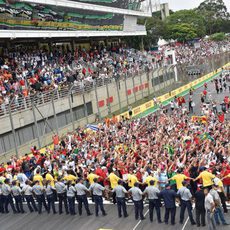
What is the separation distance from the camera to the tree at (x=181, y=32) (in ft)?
314

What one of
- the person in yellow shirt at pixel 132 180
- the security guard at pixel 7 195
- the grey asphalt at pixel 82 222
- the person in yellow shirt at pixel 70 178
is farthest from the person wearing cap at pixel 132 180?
the security guard at pixel 7 195

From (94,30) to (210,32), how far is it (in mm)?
88936

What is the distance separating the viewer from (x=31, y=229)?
14344mm

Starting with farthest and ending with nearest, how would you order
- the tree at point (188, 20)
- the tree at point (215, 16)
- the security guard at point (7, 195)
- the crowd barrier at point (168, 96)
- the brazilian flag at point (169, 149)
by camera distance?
the tree at point (215, 16), the tree at point (188, 20), the crowd barrier at point (168, 96), the brazilian flag at point (169, 149), the security guard at point (7, 195)

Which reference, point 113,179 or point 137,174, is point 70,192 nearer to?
point 113,179

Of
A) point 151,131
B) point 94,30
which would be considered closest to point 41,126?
point 151,131

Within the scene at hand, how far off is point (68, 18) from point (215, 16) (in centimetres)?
10396

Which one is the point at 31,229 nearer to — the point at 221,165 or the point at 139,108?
the point at 221,165

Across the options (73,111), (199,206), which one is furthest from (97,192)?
(73,111)

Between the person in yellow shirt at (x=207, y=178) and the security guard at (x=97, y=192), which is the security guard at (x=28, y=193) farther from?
the person in yellow shirt at (x=207, y=178)

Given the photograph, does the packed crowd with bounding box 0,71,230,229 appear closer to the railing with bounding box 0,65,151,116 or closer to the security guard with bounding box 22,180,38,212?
the security guard with bounding box 22,180,38,212

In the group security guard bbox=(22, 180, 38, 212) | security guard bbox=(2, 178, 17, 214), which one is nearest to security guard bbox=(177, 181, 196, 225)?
security guard bbox=(22, 180, 38, 212)

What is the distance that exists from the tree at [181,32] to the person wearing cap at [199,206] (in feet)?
284

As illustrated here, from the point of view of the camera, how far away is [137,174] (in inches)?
590
